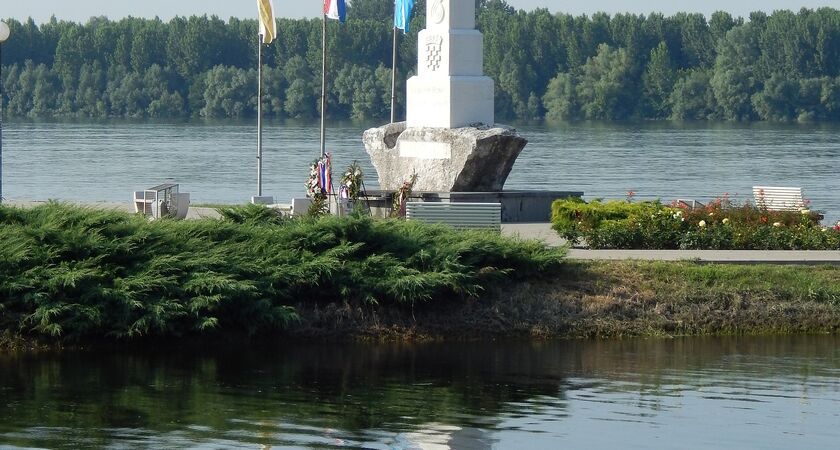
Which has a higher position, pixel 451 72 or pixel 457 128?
pixel 451 72

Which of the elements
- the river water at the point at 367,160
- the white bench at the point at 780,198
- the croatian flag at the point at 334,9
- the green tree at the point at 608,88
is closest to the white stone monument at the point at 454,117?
the white bench at the point at 780,198

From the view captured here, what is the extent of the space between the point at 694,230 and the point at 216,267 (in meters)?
7.91

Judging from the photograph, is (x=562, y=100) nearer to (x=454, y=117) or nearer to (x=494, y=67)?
(x=494, y=67)

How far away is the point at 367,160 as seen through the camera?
241 feet

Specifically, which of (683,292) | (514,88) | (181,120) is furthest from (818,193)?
(181,120)

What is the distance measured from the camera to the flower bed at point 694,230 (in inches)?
912

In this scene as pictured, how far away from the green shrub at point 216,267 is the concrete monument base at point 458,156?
28.2ft

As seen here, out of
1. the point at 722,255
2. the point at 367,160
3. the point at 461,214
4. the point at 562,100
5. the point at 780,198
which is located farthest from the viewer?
the point at 562,100

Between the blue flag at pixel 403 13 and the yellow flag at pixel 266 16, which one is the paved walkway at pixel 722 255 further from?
the blue flag at pixel 403 13

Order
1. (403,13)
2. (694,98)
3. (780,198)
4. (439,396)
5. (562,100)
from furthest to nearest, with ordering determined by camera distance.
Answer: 1. (562,100)
2. (694,98)
3. (403,13)
4. (780,198)
5. (439,396)

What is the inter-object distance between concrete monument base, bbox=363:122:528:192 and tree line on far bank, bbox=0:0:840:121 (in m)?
91.0

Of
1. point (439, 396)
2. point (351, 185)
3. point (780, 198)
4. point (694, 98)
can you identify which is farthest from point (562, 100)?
point (439, 396)

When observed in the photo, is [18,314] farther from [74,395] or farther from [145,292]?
[74,395]

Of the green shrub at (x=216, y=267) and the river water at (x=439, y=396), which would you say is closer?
the river water at (x=439, y=396)
